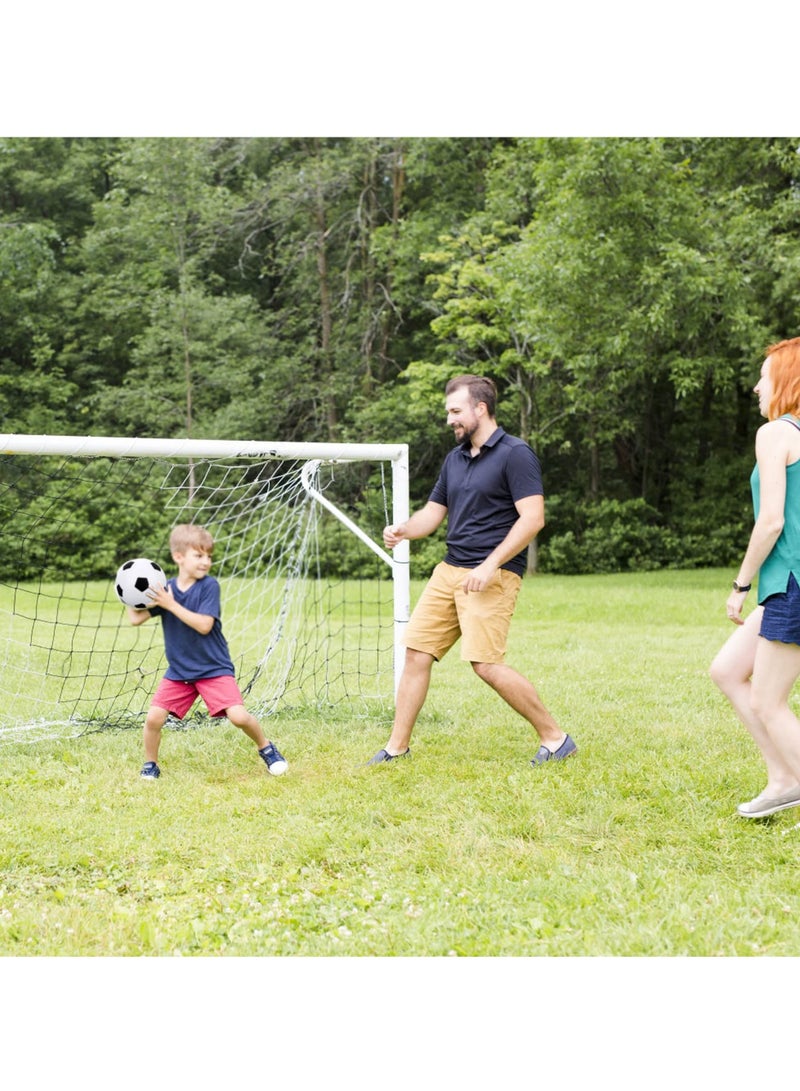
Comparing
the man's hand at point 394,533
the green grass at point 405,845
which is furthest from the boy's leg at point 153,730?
the man's hand at point 394,533

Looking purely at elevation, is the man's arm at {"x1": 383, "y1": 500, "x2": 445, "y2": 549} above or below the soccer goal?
above

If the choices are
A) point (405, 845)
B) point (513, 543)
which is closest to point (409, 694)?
point (513, 543)

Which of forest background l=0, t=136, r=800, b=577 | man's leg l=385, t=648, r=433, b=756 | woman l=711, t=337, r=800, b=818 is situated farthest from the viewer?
forest background l=0, t=136, r=800, b=577

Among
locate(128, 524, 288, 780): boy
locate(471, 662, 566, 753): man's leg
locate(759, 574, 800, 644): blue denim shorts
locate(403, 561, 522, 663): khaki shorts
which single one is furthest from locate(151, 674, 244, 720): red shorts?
locate(759, 574, 800, 644): blue denim shorts

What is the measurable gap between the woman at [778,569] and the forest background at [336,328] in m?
14.6

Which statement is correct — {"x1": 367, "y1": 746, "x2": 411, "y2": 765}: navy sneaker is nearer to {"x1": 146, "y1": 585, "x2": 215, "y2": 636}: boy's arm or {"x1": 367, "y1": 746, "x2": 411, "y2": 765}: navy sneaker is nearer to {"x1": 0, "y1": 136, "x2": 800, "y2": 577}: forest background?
{"x1": 146, "y1": 585, "x2": 215, "y2": 636}: boy's arm

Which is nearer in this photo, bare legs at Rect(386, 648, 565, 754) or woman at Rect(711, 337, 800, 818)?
woman at Rect(711, 337, 800, 818)

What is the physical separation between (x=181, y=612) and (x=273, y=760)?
0.90m

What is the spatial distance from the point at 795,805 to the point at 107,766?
3.36m

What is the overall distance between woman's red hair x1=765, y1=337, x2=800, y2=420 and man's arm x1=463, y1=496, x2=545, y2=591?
121 centimetres

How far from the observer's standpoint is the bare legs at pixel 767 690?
4.08m

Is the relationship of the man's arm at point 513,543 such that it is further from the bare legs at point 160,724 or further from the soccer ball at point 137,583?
the soccer ball at point 137,583

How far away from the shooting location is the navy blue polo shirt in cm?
518

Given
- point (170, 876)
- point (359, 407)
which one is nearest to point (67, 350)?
point (359, 407)
